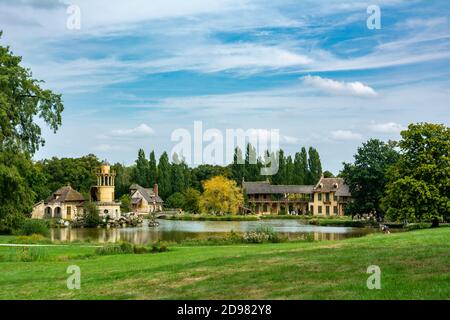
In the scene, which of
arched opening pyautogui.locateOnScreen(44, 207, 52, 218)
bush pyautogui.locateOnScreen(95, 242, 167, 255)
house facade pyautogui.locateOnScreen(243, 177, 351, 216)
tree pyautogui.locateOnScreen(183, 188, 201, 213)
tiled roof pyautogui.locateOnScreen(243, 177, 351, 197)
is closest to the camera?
bush pyautogui.locateOnScreen(95, 242, 167, 255)

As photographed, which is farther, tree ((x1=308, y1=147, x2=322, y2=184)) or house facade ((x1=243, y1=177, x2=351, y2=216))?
tree ((x1=308, y1=147, x2=322, y2=184))

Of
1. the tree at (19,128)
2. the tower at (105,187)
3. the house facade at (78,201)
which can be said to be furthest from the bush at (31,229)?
the tower at (105,187)

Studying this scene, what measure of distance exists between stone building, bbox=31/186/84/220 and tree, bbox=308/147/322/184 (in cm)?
4206

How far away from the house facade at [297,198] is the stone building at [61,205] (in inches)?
1150

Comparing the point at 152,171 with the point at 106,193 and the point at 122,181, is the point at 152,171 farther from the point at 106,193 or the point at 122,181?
the point at 106,193

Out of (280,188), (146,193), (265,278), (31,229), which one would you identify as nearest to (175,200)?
(146,193)

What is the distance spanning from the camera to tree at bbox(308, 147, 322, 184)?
100m

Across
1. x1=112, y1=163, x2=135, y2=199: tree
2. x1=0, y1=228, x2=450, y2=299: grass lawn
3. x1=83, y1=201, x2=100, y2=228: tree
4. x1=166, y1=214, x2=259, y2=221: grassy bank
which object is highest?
x1=112, y1=163, x2=135, y2=199: tree

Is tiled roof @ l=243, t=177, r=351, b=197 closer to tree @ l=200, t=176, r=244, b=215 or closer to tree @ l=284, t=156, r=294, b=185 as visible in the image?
tree @ l=284, t=156, r=294, b=185

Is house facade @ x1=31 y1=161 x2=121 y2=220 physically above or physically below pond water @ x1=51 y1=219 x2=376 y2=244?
above

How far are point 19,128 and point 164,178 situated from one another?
64022 mm

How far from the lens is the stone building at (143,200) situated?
90.9m

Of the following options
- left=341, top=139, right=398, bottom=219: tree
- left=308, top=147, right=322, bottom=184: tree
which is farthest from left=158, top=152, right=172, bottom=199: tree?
left=341, top=139, right=398, bottom=219: tree

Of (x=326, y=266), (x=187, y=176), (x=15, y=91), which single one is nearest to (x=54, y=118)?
(x=15, y=91)
